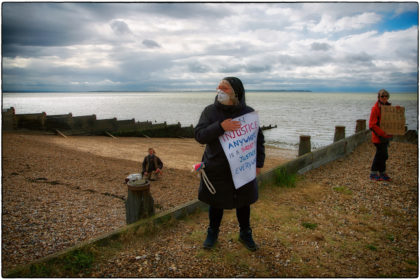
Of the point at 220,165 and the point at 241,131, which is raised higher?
the point at 241,131

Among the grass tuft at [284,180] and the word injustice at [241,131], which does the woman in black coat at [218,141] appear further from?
the grass tuft at [284,180]

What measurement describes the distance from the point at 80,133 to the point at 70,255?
16092 millimetres

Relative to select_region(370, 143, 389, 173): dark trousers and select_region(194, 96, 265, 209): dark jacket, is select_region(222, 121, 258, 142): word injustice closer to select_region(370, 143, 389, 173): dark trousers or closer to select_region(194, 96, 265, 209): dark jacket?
select_region(194, 96, 265, 209): dark jacket

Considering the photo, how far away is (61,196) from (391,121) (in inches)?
287

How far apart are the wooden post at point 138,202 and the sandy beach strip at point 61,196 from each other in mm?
975

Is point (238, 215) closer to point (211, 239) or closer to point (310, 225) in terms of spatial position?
point (211, 239)

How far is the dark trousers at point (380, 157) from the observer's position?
569 cm

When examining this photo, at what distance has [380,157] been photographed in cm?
585

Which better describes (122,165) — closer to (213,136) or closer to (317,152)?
(317,152)

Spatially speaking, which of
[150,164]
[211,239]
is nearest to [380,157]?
[211,239]

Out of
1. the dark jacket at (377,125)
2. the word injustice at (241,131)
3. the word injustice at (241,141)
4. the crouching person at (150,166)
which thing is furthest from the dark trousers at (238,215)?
the crouching person at (150,166)

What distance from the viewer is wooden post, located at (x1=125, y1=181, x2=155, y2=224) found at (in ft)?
11.5

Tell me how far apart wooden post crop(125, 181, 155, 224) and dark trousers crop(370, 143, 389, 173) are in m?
5.16

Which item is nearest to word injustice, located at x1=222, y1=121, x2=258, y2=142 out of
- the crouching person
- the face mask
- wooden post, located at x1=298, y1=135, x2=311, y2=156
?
the face mask
